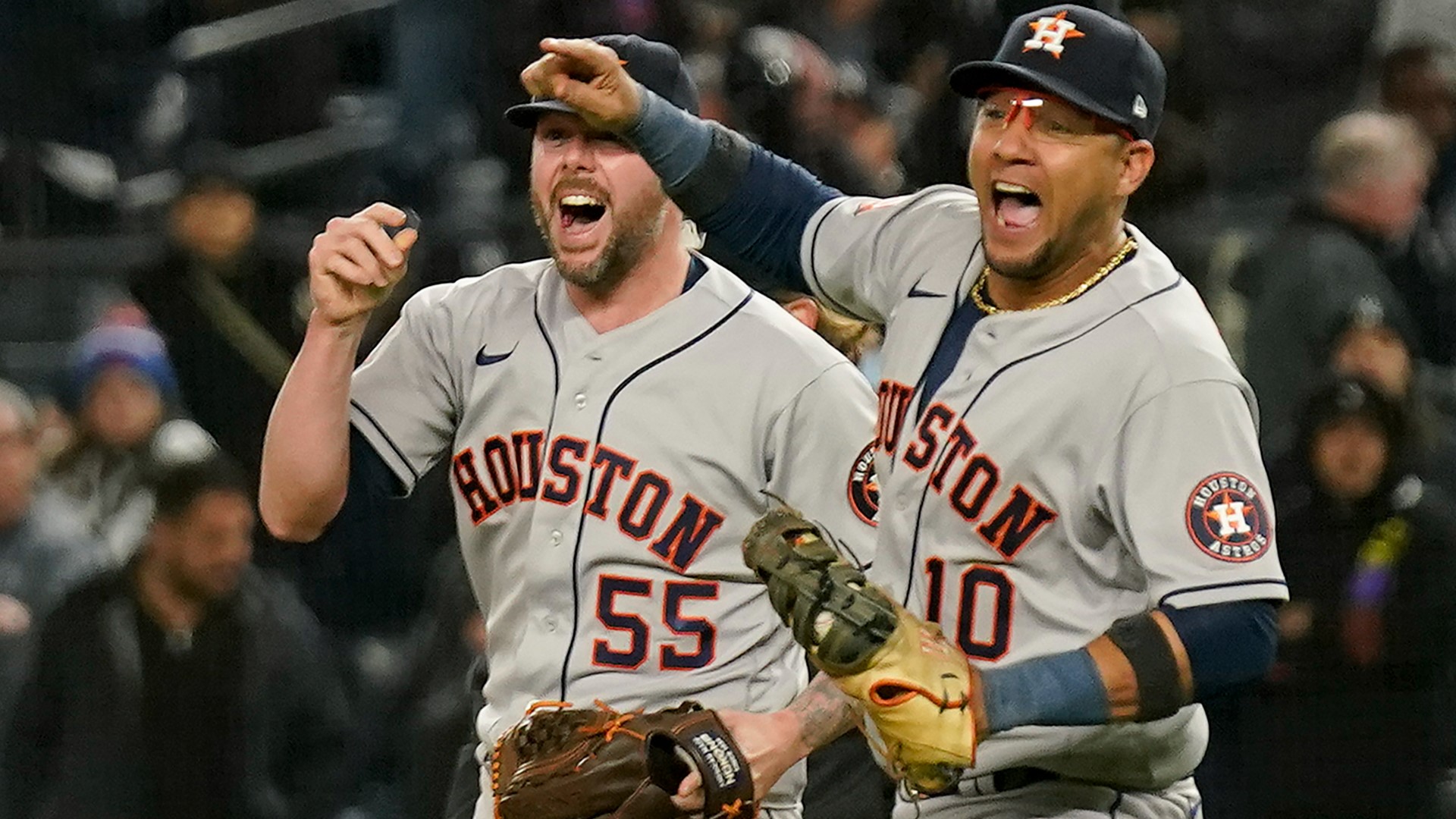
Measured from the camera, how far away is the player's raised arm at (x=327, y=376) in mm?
2773

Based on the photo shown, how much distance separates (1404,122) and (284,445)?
9.45 feet

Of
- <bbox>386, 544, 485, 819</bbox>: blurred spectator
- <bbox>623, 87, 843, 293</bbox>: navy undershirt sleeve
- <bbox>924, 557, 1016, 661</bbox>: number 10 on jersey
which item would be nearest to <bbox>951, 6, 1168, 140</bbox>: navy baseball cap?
<bbox>623, 87, 843, 293</bbox>: navy undershirt sleeve

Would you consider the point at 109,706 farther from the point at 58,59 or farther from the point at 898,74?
the point at 898,74

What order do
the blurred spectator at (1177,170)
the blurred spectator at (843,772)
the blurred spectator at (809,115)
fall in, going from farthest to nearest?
the blurred spectator at (809,115) → the blurred spectator at (1177,170) → the blurred spectator at (843,772)

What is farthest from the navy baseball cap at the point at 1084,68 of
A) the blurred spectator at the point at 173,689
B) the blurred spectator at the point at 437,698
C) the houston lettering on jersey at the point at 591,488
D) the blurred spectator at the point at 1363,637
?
the blurred spectator at the point at 173,689

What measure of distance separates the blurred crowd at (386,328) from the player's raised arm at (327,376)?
4.62 feet

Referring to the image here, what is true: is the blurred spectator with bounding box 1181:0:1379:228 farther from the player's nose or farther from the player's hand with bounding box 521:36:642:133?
the player's hand with bounding box 521:36:642:133

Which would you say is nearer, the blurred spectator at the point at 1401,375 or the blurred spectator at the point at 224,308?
the blurred spectator at the point at 1401,375

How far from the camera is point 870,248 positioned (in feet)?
9.53

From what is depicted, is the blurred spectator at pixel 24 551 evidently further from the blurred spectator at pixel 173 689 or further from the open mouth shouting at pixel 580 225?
the open mouth shouting at pixel 580 225

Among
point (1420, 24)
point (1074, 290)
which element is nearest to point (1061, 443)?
point (1074, 290)

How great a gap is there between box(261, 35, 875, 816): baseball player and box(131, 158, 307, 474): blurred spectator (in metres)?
1.70

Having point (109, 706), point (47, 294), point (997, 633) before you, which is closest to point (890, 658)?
point (997, 633)

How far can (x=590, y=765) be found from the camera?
281cm
